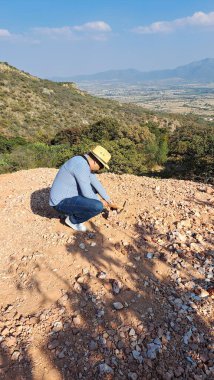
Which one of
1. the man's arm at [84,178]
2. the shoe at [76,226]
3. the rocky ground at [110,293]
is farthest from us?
the shoe at [76,226]

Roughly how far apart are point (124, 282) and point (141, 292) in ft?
0.93

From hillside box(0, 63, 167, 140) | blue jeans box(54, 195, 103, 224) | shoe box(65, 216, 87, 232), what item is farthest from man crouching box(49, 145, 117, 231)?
hillside box(0, 63, 167, 140)

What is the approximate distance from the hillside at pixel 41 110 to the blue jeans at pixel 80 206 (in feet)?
91.0

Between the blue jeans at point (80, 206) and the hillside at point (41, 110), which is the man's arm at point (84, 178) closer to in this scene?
the blue jeans at point (80, 206)

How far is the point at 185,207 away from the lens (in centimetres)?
589

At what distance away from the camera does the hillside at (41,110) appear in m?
33.6

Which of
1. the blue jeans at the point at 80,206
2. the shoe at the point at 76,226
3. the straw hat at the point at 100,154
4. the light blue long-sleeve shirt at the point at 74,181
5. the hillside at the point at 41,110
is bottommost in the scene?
the hillside at the point at 41,110

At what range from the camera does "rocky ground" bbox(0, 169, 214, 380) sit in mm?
3070

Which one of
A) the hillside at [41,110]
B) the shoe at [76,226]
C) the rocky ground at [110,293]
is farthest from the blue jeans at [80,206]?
the hillside at [41,110]

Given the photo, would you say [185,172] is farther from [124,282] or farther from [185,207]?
[124,282]

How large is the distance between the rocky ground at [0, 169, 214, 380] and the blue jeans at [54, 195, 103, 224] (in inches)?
16.6

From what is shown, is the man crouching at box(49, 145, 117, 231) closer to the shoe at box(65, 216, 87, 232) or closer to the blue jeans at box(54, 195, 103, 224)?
the blue jeans at box(54, 195, 103, 224)

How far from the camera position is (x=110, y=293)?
12.8 ft

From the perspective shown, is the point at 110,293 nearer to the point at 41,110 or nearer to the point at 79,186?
the point at 79,186
